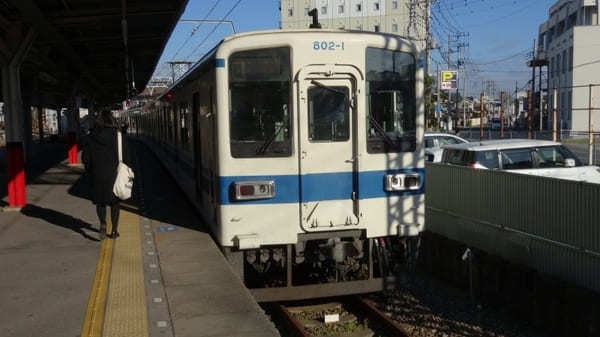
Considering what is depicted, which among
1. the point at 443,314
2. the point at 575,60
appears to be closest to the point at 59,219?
the point at 443,314

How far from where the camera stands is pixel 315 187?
6812 mm

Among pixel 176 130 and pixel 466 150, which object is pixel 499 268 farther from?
pixel 176 130

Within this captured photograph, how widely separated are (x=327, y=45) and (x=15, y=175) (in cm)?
730

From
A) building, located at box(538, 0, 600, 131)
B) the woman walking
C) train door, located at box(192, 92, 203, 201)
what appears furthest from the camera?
building, located at box(538, 0, 600, 131)

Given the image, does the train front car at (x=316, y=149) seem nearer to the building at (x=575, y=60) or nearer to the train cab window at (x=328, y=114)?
the train cab window at (x=328, y=114)

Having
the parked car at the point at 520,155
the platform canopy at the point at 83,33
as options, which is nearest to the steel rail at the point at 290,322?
the platform canopy at the point at 83,33

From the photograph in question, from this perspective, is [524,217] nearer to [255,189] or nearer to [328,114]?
[328,114]

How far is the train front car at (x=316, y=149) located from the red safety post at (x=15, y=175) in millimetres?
6231

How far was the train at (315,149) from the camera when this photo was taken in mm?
6730

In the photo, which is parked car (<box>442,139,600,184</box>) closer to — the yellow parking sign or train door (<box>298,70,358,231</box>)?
train door (<box>298,70,358,231</box>)

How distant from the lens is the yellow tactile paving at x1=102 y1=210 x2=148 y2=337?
509 cm

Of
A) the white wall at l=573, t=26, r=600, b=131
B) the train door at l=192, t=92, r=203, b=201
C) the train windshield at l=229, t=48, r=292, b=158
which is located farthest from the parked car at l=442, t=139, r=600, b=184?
the white wall at l=573, t=26, r=600, b=131

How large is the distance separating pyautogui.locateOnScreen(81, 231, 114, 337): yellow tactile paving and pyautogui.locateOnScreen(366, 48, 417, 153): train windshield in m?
3.13

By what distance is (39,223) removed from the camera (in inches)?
401
